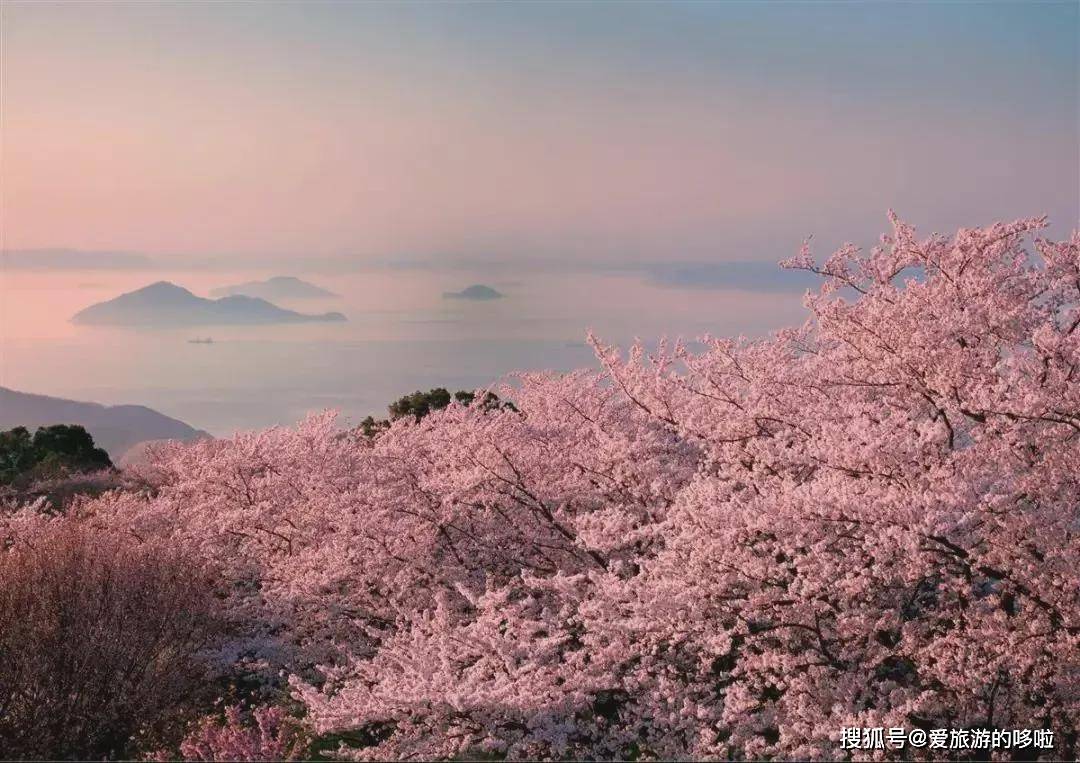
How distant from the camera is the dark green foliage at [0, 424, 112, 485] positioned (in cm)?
3850

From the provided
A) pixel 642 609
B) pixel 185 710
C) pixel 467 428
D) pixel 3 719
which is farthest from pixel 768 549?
pixel 3 719

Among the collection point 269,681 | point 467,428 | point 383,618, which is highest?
point 467,428

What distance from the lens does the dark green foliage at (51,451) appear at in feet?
126

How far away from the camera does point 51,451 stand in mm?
39812

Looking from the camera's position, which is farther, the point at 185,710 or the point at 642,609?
the point at 185,710

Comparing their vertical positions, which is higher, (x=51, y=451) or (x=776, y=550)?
(x=776, y=550)

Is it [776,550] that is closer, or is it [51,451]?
[776,550]

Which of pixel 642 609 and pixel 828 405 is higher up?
pixel 828 405

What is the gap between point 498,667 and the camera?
12.6 metres

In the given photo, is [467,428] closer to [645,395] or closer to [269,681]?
[645,395]

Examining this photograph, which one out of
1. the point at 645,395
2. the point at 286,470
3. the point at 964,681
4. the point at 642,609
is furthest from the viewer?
the point at 286,470

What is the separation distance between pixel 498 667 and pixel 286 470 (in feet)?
23.0

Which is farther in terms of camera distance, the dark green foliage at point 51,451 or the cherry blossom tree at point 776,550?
Result: the dark green foliage at point 51,451

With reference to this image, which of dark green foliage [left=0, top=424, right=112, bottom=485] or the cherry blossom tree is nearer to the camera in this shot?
the cherry blossom tree
